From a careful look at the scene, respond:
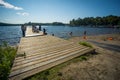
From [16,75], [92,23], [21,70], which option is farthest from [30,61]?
[92,23]

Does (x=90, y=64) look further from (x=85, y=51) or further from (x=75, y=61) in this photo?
(x=85, y=51)

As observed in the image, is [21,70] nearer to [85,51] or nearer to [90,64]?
[90,64]

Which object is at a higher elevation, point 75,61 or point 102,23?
point 102,23

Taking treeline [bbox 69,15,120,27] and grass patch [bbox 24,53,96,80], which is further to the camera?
treeline [bbox 69,15,120,27]

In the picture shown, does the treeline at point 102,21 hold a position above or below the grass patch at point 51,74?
above

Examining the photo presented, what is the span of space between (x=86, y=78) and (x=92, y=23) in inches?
6819

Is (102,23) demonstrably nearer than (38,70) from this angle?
No

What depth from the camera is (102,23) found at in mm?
148875

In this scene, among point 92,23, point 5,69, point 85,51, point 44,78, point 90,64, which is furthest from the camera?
point 92,23

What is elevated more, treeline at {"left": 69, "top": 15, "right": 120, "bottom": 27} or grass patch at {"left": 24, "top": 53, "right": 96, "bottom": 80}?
treeline at {"left": 69, "top": 15, "right": 120, "bottom": 27}

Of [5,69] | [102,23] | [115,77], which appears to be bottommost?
[115,77]

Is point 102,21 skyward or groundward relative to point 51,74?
skyward

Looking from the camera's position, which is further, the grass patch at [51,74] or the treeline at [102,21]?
the treeline at [102,21]

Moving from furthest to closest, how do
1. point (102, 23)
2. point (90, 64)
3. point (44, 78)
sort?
point (102, 23) < point (90, 64) < point (44, 78)
